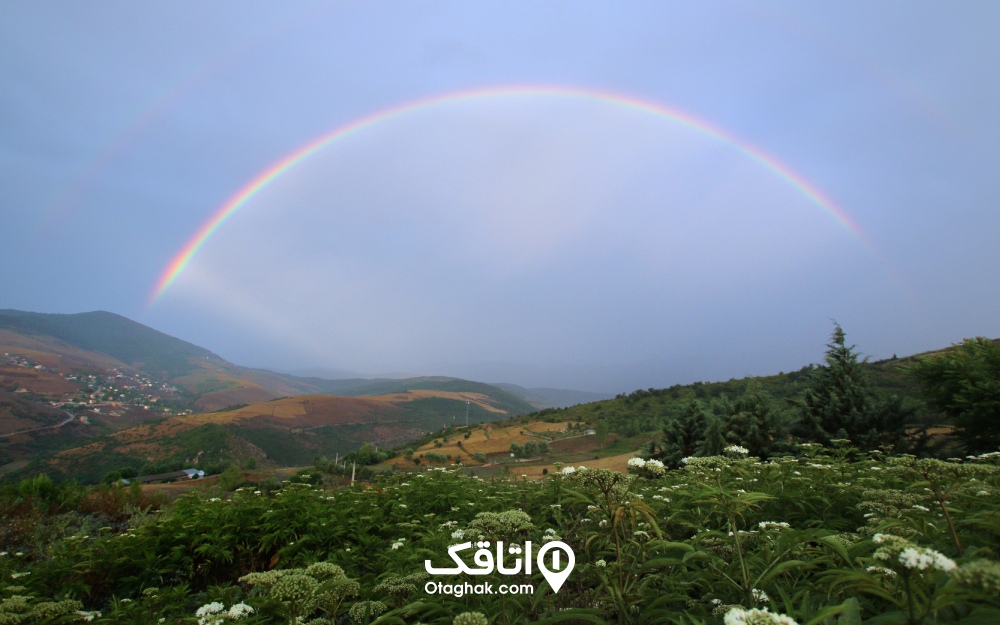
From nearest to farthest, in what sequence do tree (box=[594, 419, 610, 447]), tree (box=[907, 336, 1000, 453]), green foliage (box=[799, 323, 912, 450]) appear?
1. tree (box=[907, 336, 1000, 453])
2. green foliage (box=[799, 323, 912, 450])
3. tree (box=[594, 419, 610, 447])

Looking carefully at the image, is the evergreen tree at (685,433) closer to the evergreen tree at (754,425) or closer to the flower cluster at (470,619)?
the evergreen tree at (754,425)

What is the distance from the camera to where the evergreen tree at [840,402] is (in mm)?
13117

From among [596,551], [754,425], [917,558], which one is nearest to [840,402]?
[754,425]

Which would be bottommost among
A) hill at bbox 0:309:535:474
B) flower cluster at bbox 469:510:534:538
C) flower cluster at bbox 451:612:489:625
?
hill at bbox 0:309:535:474

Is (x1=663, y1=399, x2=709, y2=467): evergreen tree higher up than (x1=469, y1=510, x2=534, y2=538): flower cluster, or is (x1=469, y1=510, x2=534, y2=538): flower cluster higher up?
(x1=469, y1=510, x2=534, y2=538): flower cluster

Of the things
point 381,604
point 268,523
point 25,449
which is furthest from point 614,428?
point 25,449

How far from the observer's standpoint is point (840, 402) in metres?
13.4

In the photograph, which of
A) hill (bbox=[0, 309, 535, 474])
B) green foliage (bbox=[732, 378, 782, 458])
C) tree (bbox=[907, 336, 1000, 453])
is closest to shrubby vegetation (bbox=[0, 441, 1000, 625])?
tree (bbox=[907, 336, 1000, 453])

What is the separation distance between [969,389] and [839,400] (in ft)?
10.6

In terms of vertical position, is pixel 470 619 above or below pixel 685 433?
above

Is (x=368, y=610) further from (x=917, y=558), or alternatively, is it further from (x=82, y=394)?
(x=82, y=394)

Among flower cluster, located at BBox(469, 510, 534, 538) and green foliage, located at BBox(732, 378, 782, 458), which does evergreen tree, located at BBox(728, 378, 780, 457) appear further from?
flower cluster, located at BBox(469, 510, 534, 538)

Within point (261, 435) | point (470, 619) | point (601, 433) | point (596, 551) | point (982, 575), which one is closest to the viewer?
point (982, 575)

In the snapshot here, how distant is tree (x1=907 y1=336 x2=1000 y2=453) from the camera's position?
33.6 ft
